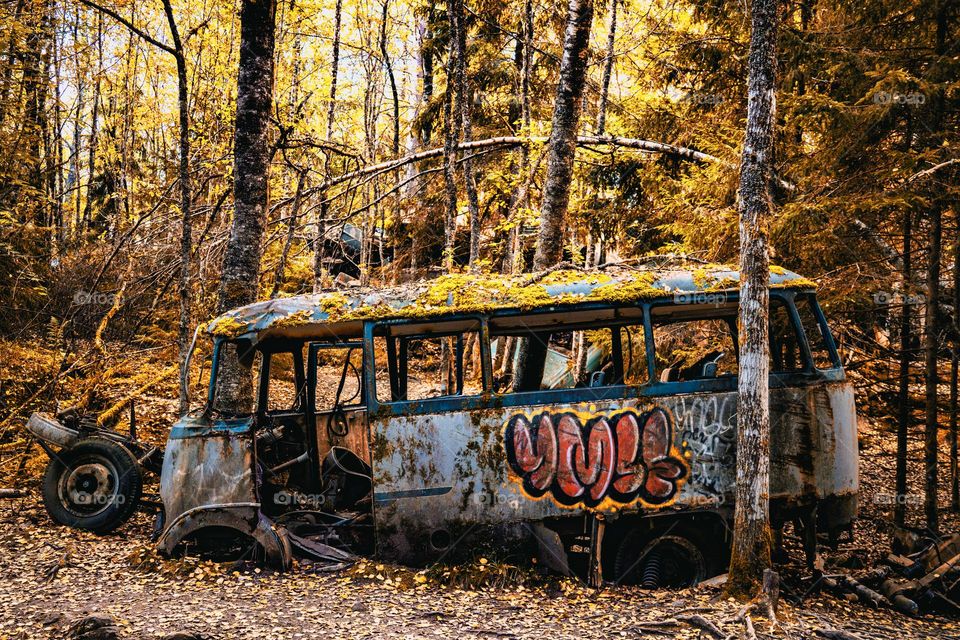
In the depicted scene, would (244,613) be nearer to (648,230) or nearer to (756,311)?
(756,311)

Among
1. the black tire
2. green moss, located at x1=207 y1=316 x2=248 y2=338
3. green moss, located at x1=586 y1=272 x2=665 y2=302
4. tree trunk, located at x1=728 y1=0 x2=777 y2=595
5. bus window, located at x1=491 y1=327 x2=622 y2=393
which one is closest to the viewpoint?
tree trunk, located at x1=728 y1=0 x2=777 y2=595

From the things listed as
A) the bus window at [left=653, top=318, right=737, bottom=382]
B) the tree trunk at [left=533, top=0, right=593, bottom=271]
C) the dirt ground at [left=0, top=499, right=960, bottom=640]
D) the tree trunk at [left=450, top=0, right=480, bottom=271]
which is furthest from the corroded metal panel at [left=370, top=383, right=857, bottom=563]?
the tree trunk at [left=450, top=0, right=480, bottom=271]

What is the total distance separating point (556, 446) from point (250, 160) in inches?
217

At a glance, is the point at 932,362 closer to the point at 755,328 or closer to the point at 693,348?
the point at 693,348

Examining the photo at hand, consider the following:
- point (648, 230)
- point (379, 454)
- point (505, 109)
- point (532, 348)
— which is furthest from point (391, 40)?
point (379, 454)

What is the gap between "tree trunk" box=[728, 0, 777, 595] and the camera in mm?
5695

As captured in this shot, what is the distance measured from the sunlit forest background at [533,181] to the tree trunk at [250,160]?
1096 millimetres

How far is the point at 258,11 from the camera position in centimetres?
866

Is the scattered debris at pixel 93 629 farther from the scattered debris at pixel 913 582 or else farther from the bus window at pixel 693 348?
the scattered debris at pixel 913 582

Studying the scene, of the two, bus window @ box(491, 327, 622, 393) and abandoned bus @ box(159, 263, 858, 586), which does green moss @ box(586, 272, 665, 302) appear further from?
bus window @ box(491, 327, 622, 393)

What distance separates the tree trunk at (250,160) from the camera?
846cm

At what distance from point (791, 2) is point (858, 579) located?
28.4 ft

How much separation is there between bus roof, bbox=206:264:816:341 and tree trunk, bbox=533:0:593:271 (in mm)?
2021

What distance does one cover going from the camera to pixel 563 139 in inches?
358
